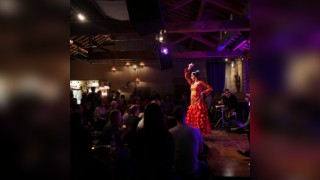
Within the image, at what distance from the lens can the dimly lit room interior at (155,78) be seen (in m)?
2.80

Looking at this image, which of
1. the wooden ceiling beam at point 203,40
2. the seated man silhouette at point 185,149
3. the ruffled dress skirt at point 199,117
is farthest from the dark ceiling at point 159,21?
the ruffled dress skirt at point 199,117

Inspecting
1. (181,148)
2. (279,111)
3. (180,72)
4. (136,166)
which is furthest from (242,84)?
(279,111)

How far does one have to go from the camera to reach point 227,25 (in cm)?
635

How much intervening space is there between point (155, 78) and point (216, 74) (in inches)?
118

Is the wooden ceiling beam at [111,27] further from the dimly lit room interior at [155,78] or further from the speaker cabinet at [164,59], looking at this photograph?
the speaker cabinet at [164,59]

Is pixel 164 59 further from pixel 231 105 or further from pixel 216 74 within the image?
pixel 216 74

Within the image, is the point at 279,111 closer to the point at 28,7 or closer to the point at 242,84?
the point at 28,7

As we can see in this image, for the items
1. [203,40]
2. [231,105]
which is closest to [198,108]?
[231,105]

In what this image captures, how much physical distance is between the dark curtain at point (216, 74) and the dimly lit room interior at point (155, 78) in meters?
0.05

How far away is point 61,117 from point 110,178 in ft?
5.70

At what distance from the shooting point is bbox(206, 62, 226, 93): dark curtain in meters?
13.0

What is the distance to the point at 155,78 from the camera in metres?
13.7

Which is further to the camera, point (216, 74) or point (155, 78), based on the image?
point (155, 78)

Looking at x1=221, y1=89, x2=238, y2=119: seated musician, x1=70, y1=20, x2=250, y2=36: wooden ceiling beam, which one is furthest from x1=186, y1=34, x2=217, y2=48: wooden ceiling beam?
x1=70, y1=20, x2=250, y2=36: wooden ceiling beam
